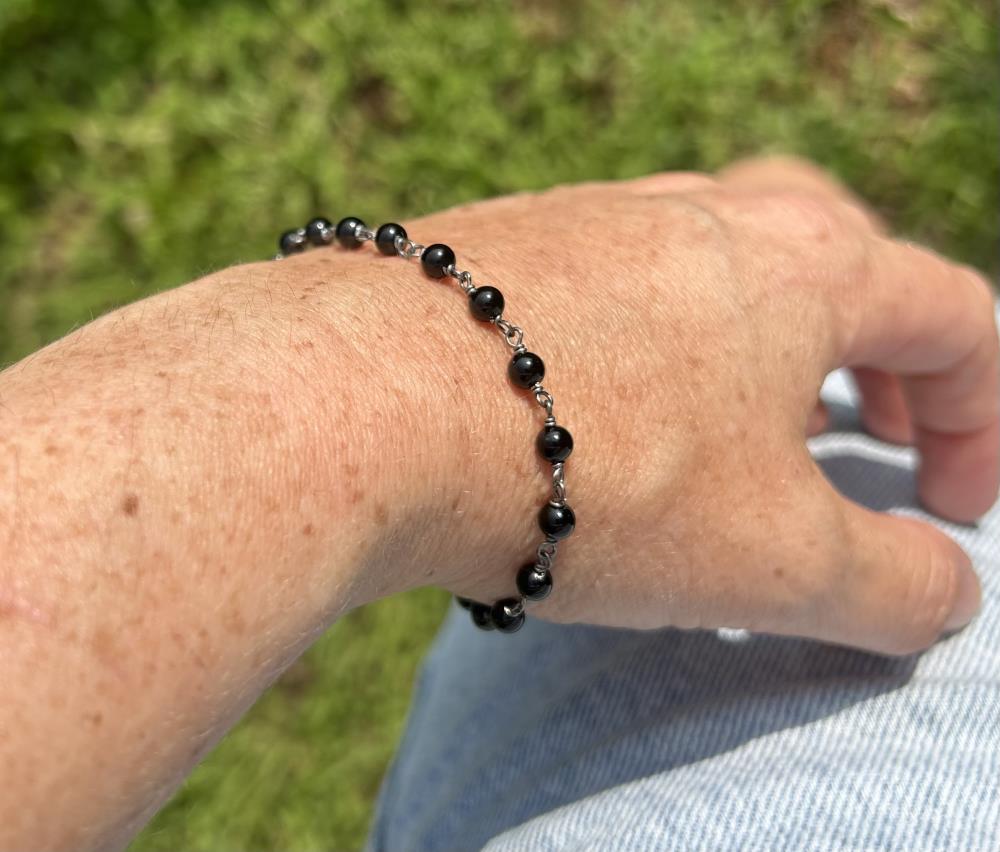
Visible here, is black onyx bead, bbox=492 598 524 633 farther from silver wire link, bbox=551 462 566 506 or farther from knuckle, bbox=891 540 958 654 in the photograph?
knuckle, bbox=891 540 958 654

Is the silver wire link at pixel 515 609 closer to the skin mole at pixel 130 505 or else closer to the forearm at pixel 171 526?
the forearm at pixel 171 526

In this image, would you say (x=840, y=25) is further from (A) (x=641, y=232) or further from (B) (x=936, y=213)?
(A) (x=641, y=232)

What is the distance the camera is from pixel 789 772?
3.98 ft

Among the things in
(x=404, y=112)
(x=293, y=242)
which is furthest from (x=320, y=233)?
(x=404, y=112)

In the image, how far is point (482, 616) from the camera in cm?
119

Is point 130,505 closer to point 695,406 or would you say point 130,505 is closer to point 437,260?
point 437,260

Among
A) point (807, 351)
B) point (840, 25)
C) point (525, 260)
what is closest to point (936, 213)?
point (840, 25)

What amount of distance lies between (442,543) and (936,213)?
2.34 m

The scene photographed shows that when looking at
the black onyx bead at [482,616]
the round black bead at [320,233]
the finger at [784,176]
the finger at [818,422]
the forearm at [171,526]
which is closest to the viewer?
the forearm at [171,526]

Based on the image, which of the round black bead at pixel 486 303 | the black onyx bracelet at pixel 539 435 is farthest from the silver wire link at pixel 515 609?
the round black bead at pixel 486 303

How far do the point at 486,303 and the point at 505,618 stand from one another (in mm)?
400

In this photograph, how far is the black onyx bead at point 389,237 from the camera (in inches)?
47.9

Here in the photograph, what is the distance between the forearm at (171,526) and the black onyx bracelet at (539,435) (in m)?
0.14

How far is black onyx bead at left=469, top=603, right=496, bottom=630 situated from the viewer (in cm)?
117
